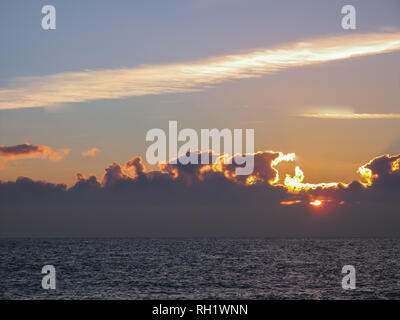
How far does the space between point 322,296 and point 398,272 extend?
37734 mm
